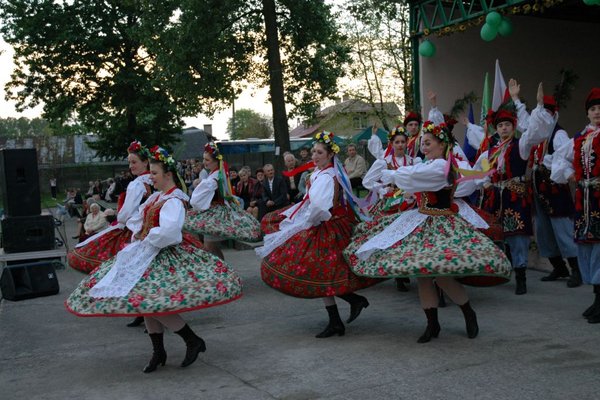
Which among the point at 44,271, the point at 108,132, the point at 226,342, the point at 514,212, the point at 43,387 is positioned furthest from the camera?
the point at 108,132

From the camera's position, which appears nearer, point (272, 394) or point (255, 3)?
point (272, 394)

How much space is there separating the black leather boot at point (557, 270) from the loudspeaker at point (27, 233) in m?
5.98

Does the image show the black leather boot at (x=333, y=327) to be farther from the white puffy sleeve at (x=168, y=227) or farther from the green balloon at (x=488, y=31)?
the green balloon at (x=488, y=31)

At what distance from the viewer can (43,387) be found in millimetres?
4809

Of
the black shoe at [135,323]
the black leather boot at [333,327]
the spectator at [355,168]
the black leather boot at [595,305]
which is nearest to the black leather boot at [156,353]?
the black leather boot at [333,327]

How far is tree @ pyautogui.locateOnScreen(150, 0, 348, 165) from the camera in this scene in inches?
640

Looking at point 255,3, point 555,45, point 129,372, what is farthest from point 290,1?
point 129,372

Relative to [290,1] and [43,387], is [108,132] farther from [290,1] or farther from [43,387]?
[43,387]

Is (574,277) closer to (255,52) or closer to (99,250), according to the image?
(99,250)

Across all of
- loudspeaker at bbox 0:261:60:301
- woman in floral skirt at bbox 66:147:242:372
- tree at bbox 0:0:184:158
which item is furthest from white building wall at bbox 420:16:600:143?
tree at bbox 0:0:184:158

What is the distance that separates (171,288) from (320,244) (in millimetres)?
1415

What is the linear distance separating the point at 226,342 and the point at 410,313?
1743mm

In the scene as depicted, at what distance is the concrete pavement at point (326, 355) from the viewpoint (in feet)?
14.3

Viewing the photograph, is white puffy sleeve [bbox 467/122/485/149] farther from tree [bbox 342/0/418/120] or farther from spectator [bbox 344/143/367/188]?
tree [bbox 342/0/418/120]
